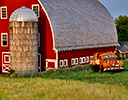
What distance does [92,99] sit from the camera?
10477 millimetres

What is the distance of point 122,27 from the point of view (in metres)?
71.8

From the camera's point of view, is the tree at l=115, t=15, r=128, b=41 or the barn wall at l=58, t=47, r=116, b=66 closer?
the barn wall at l=58, t=47, r=116, b=66

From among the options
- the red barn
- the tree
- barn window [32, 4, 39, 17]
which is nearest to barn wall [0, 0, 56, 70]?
the red barn

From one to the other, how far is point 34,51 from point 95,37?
37.5 feet

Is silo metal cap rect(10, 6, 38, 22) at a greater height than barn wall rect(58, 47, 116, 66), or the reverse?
silo metal cap rect(10, 6, 38, 22)

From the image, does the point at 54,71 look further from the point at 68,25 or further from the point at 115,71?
the point at 68,25

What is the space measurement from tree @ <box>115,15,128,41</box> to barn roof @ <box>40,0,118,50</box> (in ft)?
82.8

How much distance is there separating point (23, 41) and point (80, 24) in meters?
9.37

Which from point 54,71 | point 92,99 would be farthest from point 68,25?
point 92,99

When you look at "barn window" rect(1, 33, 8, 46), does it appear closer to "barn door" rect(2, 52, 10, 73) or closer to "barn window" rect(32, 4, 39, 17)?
"barn door" rect(2, 52, 10, 73)

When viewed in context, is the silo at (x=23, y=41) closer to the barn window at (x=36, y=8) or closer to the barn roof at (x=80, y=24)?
the barn window at (x=36, y=8)

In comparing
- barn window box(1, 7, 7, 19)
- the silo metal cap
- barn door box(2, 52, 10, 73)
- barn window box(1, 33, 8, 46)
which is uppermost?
barn window box(1, 7, 7, 19)

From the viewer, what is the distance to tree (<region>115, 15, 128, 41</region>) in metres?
71.6

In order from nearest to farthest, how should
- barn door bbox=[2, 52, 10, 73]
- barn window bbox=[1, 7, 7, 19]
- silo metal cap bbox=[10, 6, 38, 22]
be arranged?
silo metal cap bbox=[10, 6, 38, 22] → barn door bbox=[2, 52, 10, 73] → barn window bbox=[1, 7, 7, 19]
